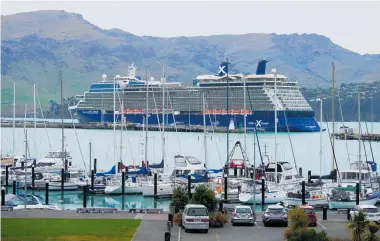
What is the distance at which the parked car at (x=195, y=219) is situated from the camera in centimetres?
2722

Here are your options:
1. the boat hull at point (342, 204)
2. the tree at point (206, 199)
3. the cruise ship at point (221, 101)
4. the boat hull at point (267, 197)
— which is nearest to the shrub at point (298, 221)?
the tree at point (206, 199)

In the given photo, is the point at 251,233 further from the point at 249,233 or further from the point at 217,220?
the point at 217,220

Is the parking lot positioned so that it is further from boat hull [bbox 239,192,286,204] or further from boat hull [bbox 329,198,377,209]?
boat hull [bbox 239,192,286,204]

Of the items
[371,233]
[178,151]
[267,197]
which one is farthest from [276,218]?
[178,151]

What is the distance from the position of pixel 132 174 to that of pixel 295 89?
98.1m

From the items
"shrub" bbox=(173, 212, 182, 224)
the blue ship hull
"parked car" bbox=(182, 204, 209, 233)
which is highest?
the blue ship hull

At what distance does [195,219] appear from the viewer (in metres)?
27.3

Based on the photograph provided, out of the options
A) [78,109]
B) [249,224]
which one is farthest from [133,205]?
[78,109]

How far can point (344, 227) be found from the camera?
2905cm

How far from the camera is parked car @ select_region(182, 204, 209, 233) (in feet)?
89.3

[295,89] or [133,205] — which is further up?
[295,89]

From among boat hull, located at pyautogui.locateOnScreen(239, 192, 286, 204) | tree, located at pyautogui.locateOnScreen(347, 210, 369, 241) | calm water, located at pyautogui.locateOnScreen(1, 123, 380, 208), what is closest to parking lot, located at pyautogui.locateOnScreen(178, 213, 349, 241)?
tree, located at pyautogui.locateOnScreen(347, 210, 369, 241)

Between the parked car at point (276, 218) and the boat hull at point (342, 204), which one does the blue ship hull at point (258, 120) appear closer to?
the boat hull at point (342, 204)

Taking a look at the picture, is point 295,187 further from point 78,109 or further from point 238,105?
point 78,109
